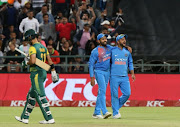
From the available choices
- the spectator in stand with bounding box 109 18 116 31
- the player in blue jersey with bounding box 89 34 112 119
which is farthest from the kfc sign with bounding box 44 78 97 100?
the player in blue jersey with bounding box 89 34 112 119

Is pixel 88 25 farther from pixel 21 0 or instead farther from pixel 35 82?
pixel 35 82

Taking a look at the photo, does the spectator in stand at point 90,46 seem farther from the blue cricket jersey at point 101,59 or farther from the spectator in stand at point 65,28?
the blue cricket jersey at point 101,59

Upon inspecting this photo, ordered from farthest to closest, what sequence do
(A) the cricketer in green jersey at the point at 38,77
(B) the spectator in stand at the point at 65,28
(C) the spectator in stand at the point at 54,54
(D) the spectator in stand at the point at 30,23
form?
(B) the spectator in stand at the point at 65,28
(D) the spectator in stand at the point at 30,23
(C) the spectator in stand at the point at 54,54
(A) the cricketer in green jersey at the point at 38,77

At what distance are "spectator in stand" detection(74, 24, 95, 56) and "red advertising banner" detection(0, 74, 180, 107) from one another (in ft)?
6.74

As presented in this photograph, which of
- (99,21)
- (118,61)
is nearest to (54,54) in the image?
(99,21)

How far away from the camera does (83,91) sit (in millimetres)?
22484

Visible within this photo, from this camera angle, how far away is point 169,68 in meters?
22.6

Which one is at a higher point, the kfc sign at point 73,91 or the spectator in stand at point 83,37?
the spectator in stand at point 83,37

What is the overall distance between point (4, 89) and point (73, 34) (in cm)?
434

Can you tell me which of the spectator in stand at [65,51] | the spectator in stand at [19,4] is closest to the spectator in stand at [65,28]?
the spectator in stand at [65,51]

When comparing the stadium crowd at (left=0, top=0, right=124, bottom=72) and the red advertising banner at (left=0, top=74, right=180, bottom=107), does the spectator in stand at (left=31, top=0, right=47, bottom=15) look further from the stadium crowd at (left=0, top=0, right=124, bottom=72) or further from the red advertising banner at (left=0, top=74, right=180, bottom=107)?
the red advertising banner at (left=0, top=74, right=180, bottom=107)

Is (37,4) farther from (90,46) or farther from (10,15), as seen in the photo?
(90,46)

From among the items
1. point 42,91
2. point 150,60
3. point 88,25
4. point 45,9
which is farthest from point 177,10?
point 42,91

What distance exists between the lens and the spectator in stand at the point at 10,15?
84.0ft
